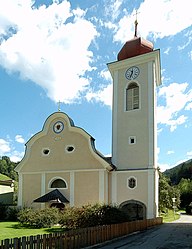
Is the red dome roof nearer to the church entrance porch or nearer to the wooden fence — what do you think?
the church entrance porch

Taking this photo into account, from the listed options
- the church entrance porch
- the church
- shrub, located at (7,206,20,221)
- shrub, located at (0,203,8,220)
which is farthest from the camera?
shrub, located at (0,203,8,220)

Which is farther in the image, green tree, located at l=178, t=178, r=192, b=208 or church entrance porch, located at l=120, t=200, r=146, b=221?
green tree, located at l=178, t=178, r=192, b=208

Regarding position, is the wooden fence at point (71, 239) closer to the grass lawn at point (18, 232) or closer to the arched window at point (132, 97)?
the grass lawn at point (18, 232)

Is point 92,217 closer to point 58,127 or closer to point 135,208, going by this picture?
point 135,208

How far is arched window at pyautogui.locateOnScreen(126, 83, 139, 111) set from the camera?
31.0 metres

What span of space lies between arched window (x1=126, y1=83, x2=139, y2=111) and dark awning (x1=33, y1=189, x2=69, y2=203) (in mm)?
10228

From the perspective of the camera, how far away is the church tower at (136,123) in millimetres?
27984

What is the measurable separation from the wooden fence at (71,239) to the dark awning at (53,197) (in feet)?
37.3

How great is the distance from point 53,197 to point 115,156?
6771 mm

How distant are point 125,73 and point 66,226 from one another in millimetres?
17494

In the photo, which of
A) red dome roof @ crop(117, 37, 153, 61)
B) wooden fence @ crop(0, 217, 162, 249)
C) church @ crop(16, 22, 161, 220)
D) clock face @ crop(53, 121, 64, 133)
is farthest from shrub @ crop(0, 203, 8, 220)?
red dome roof @ crop(117, 37, 153, 61)

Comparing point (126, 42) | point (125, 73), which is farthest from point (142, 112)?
point (126, 42)

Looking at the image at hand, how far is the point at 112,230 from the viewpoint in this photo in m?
15.5

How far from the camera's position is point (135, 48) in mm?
31812
